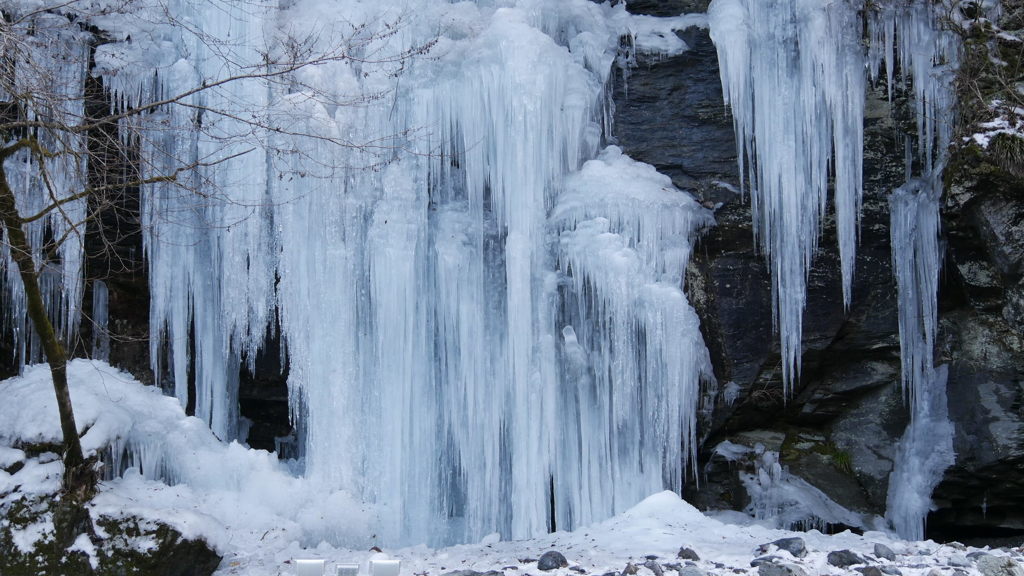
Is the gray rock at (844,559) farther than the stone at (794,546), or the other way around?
the stone at (794,546)

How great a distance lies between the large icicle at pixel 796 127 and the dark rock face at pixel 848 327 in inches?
6.4

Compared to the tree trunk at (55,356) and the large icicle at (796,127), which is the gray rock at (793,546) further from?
the tree trunk at (55,356)

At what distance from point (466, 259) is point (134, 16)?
3.41 metres

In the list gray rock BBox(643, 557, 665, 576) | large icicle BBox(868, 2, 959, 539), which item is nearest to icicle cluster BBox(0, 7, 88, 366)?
gray rock BBox(643, 557, 665, 576)

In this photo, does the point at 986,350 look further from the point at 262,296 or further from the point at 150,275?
the point at 150,275

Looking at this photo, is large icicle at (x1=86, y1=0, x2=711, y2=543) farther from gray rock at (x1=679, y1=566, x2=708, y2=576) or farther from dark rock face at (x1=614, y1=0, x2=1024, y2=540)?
gray rock at (x1=679, y1=566, x2=708, y2=576)

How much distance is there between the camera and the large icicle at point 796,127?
7270 millimetres

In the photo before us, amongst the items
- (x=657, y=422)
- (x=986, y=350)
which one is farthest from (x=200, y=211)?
(x=986, y=350)

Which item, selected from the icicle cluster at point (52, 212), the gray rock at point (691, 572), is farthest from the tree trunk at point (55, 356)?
the gray rock at point (691, 572)

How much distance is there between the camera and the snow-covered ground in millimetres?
5426

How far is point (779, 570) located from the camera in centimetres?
499

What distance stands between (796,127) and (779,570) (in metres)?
3.76

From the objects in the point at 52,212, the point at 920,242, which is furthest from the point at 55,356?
the point at 920,242

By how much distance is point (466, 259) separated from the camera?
24.6ft
